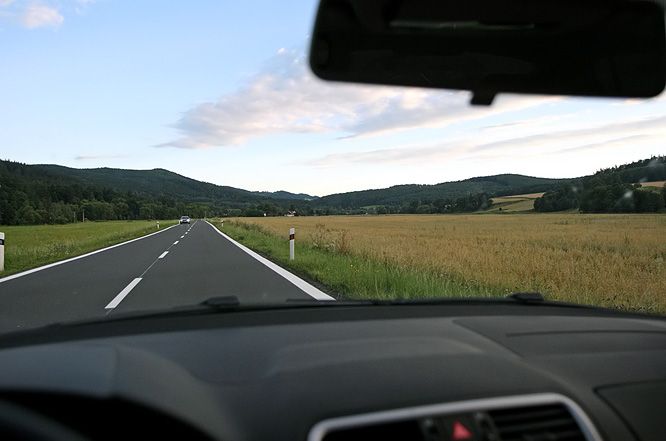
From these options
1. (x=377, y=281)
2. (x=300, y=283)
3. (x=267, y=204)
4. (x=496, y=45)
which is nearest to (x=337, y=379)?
(x=496, y=45)

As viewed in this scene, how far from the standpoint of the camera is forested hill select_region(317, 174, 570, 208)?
75.2m

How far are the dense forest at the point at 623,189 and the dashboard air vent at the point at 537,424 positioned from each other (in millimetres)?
5939

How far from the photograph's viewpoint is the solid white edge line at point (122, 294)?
7.87m

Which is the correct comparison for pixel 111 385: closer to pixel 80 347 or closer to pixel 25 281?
pixel 80 347

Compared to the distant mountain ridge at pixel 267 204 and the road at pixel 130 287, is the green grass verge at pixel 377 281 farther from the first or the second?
the distant mountain ridge at pixel 267 204

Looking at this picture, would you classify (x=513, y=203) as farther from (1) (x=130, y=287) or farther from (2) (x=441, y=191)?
(1) (x=130, y=287)

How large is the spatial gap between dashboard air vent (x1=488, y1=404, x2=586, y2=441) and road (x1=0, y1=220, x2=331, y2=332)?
14.3 feet

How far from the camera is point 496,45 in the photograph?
2070mm

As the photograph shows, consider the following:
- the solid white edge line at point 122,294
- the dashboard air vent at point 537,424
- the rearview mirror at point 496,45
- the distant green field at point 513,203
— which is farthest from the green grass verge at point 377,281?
the distant green field at point 513,203

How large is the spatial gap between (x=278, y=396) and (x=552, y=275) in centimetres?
955

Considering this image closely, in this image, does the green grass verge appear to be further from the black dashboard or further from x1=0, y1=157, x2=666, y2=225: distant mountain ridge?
x1=0, y1=157, x2=666, y2=225: distant mountain ridge

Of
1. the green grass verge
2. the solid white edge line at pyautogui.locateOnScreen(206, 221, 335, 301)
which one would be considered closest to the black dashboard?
the green grass verge

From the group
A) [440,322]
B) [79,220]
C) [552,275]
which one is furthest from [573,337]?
[79,220]

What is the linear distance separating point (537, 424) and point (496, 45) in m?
1.33
